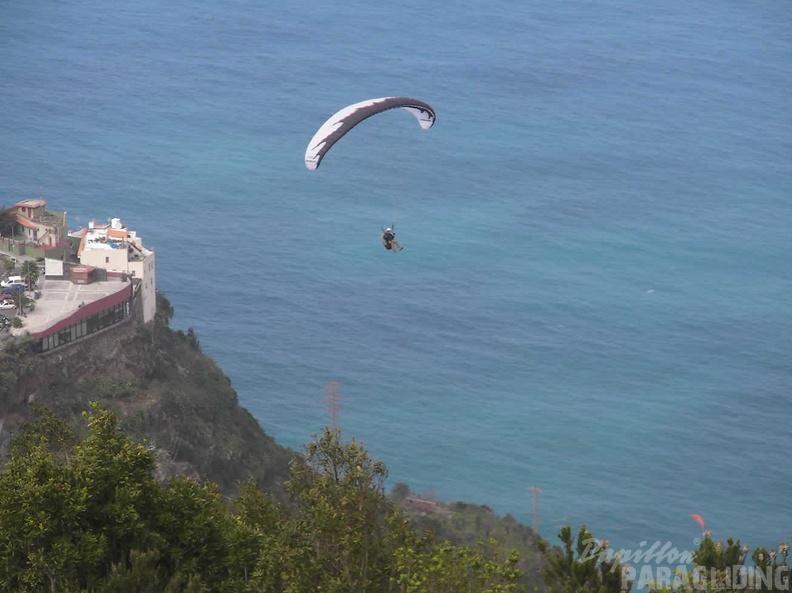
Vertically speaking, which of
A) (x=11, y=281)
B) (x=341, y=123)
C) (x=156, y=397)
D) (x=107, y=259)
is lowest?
(x=156, y=397)

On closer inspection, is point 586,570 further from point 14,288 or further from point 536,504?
point 536,504

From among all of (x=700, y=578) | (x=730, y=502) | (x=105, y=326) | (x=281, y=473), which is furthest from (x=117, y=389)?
(x=730, y=502)

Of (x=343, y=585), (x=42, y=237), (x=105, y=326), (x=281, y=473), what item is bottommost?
(x=343, y=585)

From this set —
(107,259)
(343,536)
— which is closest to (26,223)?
(107,259)

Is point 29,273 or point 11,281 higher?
point 29,273

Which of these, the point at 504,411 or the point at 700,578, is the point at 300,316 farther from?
the point at 700,578

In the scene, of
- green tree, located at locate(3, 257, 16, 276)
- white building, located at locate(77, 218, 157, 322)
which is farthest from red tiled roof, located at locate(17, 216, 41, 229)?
green tree, located at locate(3, 257, 16, 276)
